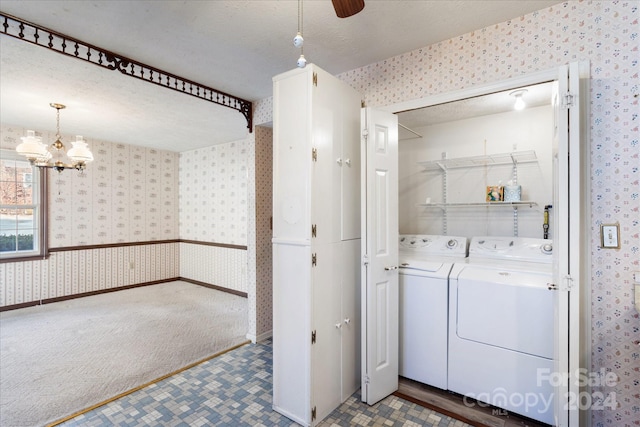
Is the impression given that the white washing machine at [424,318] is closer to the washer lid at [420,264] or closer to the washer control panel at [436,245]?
the washer lid at [420,264]

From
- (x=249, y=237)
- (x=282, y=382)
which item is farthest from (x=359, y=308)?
(x=249, y=237)

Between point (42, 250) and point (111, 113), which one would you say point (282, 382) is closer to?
point (111, 113)

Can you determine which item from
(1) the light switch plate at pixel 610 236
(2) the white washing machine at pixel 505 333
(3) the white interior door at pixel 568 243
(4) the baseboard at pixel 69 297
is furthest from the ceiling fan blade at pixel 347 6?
(4) the baseboard at pixel 69 297

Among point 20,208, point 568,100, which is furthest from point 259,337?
point 20,208

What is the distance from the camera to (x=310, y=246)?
192 cm

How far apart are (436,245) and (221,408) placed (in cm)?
224

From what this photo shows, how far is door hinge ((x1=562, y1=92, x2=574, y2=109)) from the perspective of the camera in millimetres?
1540

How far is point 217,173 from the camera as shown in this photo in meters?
5.50

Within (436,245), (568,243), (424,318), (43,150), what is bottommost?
(424,318)

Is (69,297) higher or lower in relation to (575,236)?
lower

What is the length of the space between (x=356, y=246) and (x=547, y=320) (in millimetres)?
1302

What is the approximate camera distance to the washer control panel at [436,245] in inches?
109

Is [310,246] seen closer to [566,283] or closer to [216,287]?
[566,283]

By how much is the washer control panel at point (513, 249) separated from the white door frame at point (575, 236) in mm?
677
